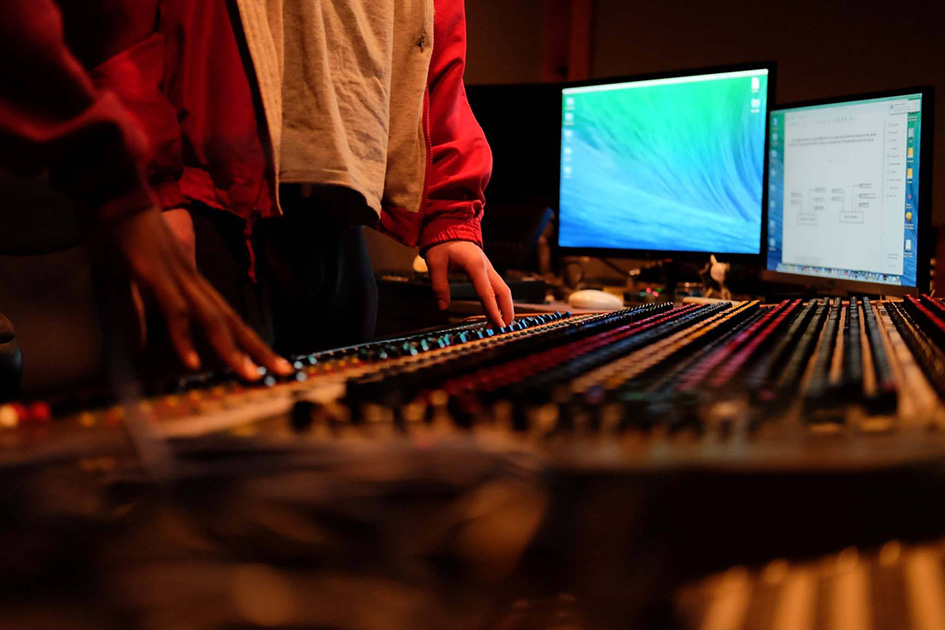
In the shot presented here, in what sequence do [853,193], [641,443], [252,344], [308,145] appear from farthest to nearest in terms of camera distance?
[853,193] < [308,145] < [252,344] < [641,443]

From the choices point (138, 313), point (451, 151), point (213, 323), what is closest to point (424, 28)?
point (451, 151)

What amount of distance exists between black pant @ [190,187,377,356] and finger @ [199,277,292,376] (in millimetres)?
566

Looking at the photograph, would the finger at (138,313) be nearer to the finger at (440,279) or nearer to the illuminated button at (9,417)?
the illuminated button at (9,417)

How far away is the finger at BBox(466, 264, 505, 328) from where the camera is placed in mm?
1091

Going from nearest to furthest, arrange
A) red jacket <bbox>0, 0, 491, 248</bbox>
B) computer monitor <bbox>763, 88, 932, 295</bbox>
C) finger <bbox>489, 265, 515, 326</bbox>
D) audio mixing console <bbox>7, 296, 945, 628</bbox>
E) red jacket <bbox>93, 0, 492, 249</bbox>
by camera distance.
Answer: audio mixing console <bbox>7, 296, 945, 628</bbox> → red jacket <bbox>0, 0, 491, 248</bbox> → red jacket <bbox>93, 0, 492, 249</bbox> → finger <bbox>489, 265, 515, 326</bbox> → computer monitor <bbox>763, 88, 932, 295</bbox>

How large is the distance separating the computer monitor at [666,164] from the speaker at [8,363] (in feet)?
5.43

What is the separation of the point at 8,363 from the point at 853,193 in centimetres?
179

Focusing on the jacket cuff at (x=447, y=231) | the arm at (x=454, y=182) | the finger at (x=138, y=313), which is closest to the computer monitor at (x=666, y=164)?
the arm at (x=454, y=182)

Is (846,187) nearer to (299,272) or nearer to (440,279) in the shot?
(440,279)

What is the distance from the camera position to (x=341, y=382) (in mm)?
409

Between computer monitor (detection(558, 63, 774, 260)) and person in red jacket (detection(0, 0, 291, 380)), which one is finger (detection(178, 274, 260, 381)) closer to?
person in red jacket (detection(0, 0, 291, 380))

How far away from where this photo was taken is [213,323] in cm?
47

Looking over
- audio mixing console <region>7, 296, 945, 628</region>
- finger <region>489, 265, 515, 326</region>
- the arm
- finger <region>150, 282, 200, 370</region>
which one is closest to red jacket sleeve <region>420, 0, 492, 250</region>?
the arm

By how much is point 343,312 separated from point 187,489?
0.94 m
